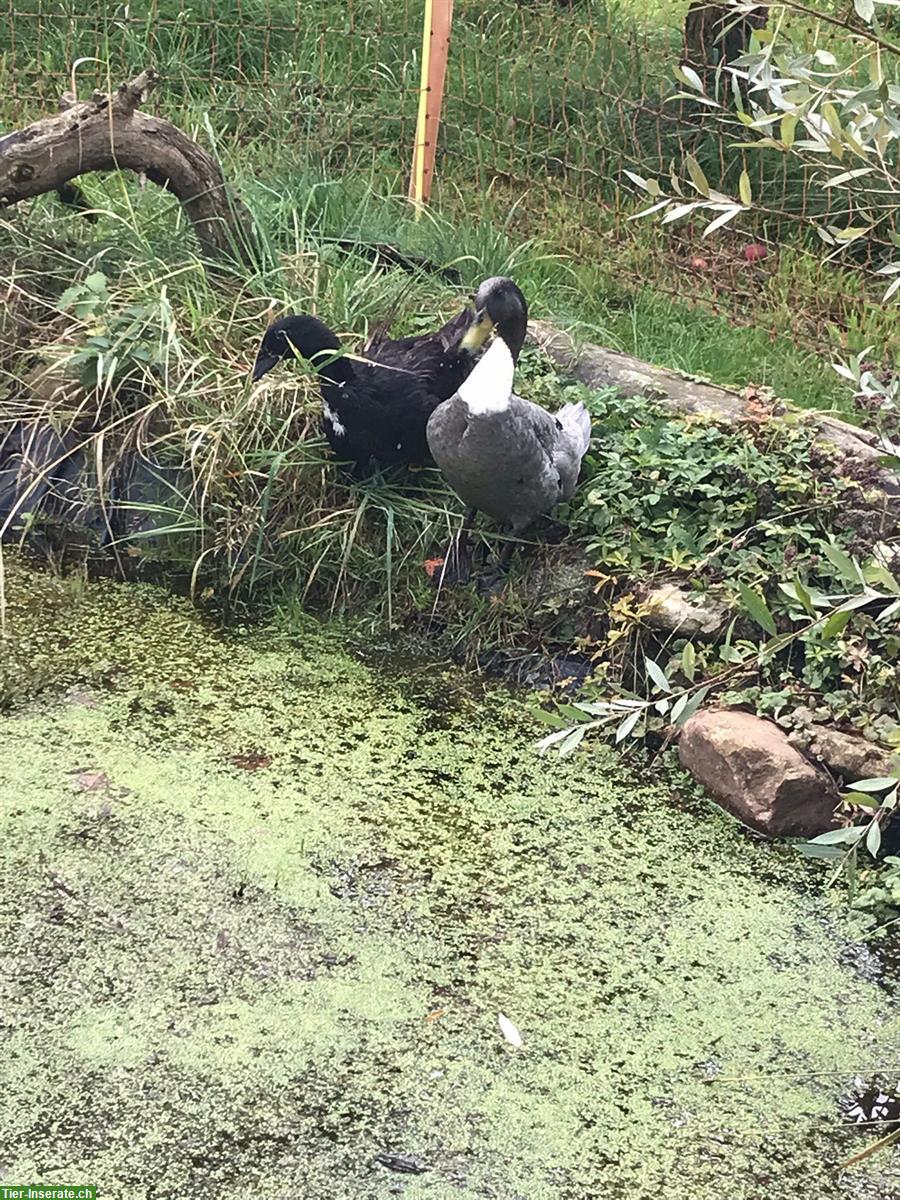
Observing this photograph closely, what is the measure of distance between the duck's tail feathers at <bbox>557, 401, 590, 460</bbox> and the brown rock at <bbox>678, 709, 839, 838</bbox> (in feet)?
2.93

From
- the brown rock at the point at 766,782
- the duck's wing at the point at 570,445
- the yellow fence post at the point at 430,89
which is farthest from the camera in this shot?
the yellow fence post at the point at 430,89

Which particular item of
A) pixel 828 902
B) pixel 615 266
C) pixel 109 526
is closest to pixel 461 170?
pixel 615 266

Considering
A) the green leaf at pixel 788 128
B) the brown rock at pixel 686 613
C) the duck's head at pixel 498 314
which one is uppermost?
the green leaf at pixel 788 128

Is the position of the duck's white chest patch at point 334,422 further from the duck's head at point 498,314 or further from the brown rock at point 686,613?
the brown rock at point 686,613

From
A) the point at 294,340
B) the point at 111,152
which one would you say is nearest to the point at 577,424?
the point at 294,340

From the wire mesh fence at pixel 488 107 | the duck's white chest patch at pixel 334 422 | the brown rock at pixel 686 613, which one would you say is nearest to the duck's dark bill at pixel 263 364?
the duck's white chest patch at pixel 334 422

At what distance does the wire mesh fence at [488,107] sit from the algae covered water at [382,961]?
7.54 ft

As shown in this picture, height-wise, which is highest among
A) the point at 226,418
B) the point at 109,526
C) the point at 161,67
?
the point at 161,67

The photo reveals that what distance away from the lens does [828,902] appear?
2.72 metres

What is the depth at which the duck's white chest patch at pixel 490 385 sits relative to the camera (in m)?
3.28

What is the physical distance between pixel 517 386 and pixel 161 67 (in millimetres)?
2638

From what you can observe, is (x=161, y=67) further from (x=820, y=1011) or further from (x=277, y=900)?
(x=820, y=1011)

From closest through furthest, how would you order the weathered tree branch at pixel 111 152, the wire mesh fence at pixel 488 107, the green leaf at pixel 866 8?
the green leaf at pixel 866 8, the weathered tree branch at pixel 111 152, the wire mesh fence at pixel 488 107

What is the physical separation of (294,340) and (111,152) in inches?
29.0
